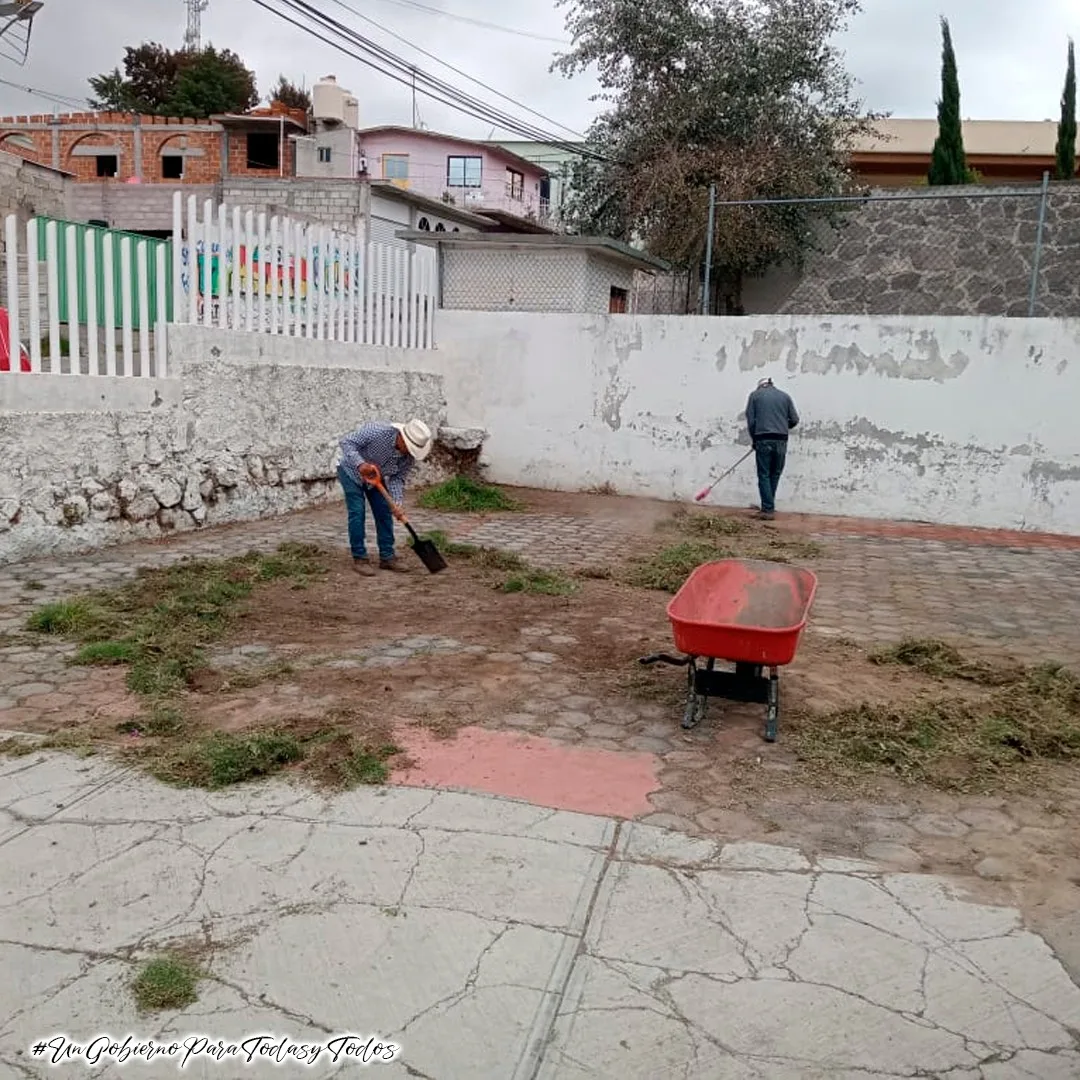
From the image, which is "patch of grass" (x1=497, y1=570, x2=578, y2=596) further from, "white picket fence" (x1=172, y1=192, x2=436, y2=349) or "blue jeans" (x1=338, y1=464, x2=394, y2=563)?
"white picket fence" (x1=172, y1=192, x2=436, y2=349)

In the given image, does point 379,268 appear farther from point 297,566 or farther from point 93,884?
point 93,884

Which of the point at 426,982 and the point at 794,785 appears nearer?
the point at 426,982

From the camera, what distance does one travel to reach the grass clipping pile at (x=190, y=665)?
404 centimetres

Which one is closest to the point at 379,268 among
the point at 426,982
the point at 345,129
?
the point at 426,982

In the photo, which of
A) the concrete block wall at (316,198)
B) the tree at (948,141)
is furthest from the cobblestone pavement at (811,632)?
Result: the concrete block wall at (316,198)

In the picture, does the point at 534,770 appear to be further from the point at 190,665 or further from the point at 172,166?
the point at 172,166

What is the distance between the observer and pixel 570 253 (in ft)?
44.7

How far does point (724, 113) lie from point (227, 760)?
15.6 metres

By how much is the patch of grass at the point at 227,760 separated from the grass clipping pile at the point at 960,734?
2240mm

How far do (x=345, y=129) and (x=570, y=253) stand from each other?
81.7ft

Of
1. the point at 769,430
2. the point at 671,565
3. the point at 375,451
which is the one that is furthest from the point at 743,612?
the point at 769,430

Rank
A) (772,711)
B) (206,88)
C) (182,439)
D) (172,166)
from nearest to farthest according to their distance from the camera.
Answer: (772,711) < (182,439) < (172,166) < (206,88)

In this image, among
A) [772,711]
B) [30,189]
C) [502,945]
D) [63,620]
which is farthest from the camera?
[30,189]

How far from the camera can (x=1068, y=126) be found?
21234mm
